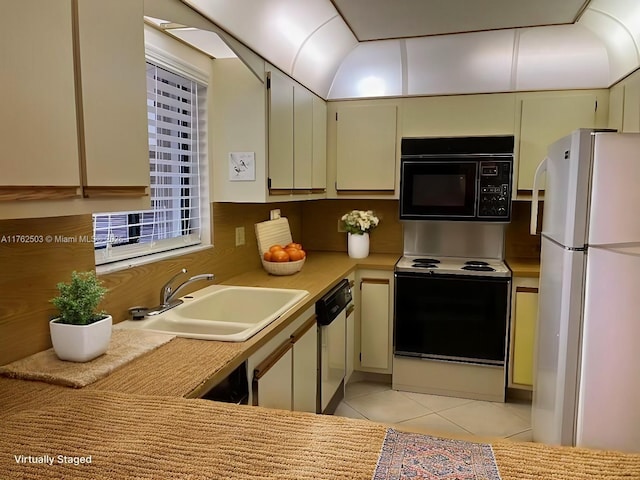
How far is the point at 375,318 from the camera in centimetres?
330

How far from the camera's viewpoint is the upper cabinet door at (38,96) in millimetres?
949

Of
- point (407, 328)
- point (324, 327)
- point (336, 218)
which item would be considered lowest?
point (407, 328)

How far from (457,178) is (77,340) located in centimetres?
261

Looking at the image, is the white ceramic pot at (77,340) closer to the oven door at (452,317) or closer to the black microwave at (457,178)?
the oven door at (452,317)

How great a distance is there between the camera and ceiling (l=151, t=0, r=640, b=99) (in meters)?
2.54

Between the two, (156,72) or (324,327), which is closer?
(156,72)

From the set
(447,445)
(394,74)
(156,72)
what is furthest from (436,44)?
(447,445)

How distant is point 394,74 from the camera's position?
333cm

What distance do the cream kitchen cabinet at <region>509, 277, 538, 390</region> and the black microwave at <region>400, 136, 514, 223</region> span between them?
488 mm

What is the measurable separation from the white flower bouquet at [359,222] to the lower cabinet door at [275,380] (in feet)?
5.46

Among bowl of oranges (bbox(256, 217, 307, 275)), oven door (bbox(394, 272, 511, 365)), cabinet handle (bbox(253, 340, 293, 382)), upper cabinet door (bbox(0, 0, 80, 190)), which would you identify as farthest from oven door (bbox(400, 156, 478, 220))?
upper cabinet door (bbox(0, 0, 80, 190))

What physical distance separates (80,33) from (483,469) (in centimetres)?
131

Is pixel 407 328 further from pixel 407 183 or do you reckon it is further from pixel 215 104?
pixel 215 104

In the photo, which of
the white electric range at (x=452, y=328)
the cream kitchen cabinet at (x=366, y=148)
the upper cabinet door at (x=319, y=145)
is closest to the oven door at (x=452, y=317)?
the white electric range at (x=452, y=328)
